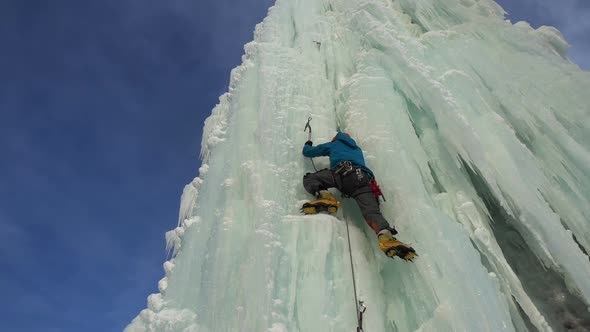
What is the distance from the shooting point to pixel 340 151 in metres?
4.64

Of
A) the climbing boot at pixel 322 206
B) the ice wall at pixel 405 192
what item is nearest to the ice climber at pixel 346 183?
the climbing boot at pixel 322 206

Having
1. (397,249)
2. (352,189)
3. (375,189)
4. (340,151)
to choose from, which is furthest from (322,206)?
(397,249)

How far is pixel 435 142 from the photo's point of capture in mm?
5496

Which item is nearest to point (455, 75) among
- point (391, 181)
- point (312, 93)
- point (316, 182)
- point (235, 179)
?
point (312, 93)

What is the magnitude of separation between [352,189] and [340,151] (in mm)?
453

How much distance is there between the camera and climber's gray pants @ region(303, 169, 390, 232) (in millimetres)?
4062

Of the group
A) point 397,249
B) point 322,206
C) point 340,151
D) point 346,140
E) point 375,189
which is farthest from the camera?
point 346,140

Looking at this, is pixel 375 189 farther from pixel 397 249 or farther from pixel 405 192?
pixel 397 249

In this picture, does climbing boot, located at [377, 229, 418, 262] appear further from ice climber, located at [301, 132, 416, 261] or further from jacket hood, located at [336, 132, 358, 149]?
jacket hood, located at [336, 132, 358, 149]

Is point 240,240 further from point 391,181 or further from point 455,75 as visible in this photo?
point 455,75

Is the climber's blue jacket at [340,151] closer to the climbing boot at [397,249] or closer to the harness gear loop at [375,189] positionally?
the harness gear loop at [375,189]

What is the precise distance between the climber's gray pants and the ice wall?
0.20 m

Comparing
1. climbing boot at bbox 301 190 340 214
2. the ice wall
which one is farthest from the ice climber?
the ice wall

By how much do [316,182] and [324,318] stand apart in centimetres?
146
